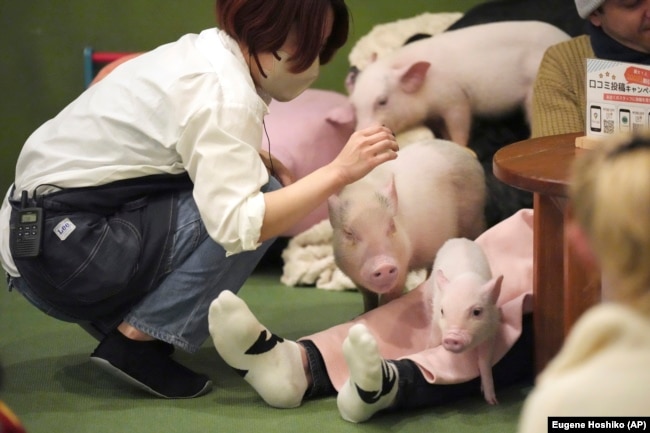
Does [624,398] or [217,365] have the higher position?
[624,398]

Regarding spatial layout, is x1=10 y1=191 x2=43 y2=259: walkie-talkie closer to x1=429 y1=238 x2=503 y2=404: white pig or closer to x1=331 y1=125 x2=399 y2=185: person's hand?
x1=331 y1=125 x2=399 y2=185: person's hand

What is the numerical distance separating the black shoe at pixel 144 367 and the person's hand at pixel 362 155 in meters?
0.49

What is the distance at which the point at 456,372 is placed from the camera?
1.68 metres

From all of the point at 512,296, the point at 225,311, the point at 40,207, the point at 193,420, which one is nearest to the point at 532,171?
the point at 512,296

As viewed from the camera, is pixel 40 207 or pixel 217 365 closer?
pixel 40 207

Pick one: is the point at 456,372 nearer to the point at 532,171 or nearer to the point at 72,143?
the point at 532,171

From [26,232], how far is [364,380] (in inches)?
24.7

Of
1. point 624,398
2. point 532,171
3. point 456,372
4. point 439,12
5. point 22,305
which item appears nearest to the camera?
point 624,398

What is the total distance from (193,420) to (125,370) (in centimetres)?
17

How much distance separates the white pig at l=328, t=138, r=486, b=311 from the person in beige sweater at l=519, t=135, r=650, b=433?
3.11ft

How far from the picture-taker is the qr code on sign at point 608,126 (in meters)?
1.67

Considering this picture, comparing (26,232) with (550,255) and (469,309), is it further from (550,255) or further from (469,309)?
(550,255)

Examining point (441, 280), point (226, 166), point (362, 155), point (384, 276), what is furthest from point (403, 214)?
point (226, 166)

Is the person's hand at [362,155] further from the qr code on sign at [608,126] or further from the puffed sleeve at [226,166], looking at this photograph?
the qr code on sign at [608,126]
